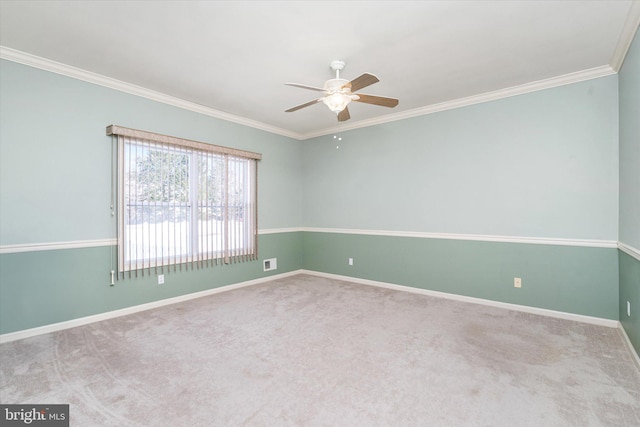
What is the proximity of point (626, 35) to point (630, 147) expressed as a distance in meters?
0.95

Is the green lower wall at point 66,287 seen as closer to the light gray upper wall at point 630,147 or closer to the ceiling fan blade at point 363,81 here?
the ceiling fan blade at point 363,81

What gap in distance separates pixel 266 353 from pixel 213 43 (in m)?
2.82

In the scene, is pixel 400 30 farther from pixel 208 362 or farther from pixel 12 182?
pixel 12 182

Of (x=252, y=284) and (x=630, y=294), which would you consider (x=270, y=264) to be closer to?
(x=252, y=284)

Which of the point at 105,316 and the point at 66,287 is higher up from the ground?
the point at 66,287

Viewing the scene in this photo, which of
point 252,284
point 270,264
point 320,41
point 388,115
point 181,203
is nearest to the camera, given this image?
point 320,41

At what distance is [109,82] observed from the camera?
11.4 ft

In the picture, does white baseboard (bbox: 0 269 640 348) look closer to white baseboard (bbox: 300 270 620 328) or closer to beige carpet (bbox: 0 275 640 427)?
white baseboard (bbox: 300 270 620 328)

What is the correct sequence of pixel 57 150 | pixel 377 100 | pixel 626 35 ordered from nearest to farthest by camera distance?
pixel 626 35
pixel 377 100
pixel 57 150

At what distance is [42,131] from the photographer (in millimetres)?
3066

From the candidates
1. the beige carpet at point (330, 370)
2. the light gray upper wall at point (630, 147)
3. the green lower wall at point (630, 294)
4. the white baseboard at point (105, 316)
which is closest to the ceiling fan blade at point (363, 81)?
the light gray upper wall at point (630, 147)

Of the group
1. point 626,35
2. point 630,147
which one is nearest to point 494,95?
point 626,35

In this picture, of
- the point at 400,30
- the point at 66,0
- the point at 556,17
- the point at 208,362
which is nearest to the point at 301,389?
the point at 208,362

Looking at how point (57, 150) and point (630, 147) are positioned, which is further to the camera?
point (57, 150)
